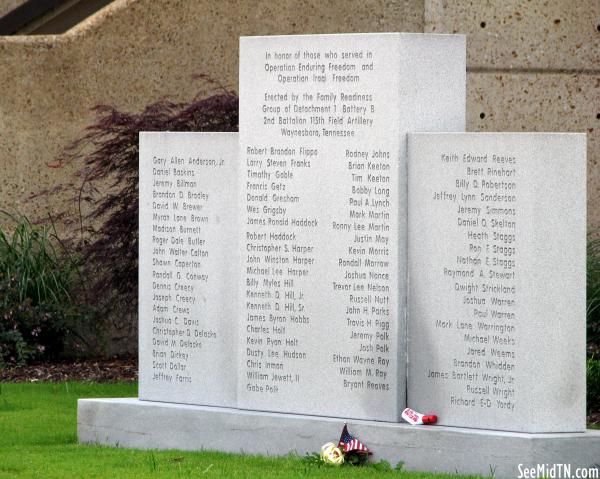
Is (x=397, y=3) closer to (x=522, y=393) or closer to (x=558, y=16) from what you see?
(x=558, y=16)

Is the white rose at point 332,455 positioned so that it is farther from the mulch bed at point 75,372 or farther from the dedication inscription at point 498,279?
the mulch bed at point 75,372

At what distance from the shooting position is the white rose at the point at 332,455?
7.37m

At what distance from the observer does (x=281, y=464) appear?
745 centimetres

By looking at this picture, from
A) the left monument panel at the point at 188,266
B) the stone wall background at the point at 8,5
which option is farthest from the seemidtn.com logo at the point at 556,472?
the stone wall background at the point at 8,5

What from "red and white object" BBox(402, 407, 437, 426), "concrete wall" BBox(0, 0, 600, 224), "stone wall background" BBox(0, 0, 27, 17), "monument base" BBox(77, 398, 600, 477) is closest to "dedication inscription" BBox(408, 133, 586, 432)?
"red and white object" BBox(402, 407, 437, 426)

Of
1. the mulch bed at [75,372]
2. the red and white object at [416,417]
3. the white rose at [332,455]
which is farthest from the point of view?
the mulch bed at [75,372]

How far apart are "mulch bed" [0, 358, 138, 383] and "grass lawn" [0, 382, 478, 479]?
1.91m

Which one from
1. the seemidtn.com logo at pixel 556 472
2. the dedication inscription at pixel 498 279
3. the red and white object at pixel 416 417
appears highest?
the dedication inscription at pixel 498 279

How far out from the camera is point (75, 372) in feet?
38.7

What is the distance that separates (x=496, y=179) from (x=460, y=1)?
225 inches

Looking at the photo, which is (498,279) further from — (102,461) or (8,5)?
(8,5)

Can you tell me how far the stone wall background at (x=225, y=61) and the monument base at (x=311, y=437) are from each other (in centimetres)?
430

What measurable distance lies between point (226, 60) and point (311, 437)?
5.95 metres

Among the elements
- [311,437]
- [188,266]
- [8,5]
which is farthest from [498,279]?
[8,5]
